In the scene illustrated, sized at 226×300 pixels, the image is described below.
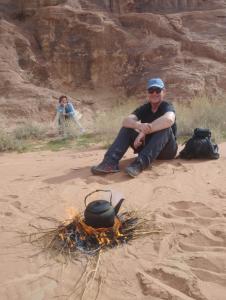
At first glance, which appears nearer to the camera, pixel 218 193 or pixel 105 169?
pixel 218 193

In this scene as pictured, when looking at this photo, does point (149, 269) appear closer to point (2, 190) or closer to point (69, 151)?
point (2, 190)

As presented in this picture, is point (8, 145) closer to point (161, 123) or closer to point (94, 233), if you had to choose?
point (161, 123)

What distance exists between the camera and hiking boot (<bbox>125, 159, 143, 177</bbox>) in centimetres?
425

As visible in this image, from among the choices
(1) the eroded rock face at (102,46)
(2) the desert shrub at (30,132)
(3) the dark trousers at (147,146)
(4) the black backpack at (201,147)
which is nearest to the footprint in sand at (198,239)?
(3) the dark trousers at (147,146)

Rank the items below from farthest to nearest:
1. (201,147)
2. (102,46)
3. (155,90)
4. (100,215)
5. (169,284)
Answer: (102,46) < (201,147) < (155,90) < (100,215) < (169,284)

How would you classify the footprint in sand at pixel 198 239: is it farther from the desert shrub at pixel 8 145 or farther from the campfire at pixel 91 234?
the desert shrub at pixel 8 145

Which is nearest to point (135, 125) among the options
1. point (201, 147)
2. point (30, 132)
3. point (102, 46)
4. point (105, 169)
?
point (105, 169)

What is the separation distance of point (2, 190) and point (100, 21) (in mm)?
11374

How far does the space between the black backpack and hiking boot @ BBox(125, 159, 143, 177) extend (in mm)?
868

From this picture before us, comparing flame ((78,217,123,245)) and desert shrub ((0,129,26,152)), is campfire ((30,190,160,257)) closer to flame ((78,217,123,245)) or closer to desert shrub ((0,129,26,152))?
flame ((78,217,123,245))

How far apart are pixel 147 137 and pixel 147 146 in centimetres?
26

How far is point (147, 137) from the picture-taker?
4680mm

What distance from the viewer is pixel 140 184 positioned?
4031 mm

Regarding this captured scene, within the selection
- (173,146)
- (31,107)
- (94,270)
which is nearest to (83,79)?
(31,107)
